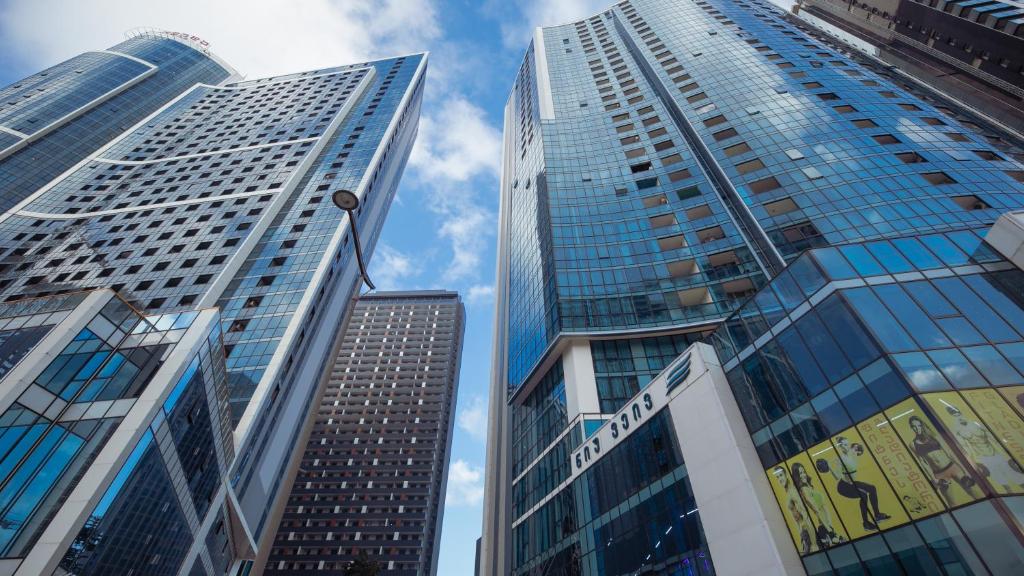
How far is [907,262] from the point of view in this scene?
59.6 ft

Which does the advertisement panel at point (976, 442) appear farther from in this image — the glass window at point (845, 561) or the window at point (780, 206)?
the window at point (780, 206)

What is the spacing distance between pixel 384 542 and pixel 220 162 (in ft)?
233

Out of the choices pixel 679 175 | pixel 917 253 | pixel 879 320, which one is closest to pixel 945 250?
pixel 917 253

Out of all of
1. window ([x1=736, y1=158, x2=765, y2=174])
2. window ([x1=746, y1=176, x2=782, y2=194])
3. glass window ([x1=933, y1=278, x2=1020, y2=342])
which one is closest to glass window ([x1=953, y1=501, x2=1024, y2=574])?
glass window ([x1=933, y1=278, x2=1020, y2=342])

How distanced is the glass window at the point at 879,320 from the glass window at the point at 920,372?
1.21 ft

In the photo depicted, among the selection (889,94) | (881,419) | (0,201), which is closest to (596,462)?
(881,419)

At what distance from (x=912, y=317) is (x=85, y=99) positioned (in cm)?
10758

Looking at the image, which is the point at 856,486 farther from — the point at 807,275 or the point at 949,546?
the point at 807,275

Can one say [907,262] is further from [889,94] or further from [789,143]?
[889,94]

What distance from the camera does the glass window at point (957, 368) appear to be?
13.7m

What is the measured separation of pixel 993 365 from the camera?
1412 centimetres

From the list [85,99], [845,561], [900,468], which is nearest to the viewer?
[900,468]

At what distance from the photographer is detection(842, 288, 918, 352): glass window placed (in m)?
15.2

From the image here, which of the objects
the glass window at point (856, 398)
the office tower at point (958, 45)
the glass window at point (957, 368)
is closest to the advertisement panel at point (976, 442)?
the glass window at point (957, 368)
